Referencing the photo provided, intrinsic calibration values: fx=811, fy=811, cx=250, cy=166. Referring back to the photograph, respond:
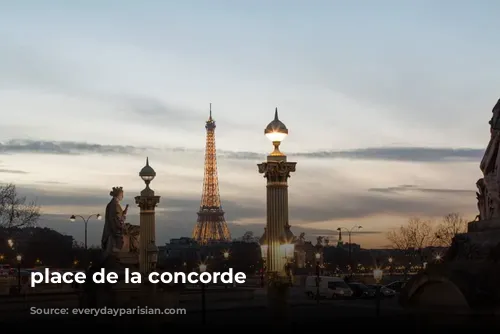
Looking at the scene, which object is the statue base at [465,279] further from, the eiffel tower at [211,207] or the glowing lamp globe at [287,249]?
the eiffel tower at [211,207]

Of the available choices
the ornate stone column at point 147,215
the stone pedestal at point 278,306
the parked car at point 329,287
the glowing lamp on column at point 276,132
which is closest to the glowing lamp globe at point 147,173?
the ornate stone column at point 147,215

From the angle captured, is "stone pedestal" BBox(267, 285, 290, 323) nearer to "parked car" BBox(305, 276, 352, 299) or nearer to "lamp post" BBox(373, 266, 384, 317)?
"lamp post" BBox(373, 266, 384, 317)

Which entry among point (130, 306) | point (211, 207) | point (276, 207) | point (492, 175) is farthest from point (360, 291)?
point (211, 207)

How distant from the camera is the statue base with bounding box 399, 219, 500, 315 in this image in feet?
49.4

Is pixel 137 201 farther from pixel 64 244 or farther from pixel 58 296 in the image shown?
pixel 64 244

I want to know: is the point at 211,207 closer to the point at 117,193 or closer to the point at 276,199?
the point at 117,193

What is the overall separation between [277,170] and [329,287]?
55.1 ft

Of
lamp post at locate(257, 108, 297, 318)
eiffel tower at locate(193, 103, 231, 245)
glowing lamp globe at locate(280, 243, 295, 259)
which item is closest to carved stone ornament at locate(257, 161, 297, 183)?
lamp post at locate(257, 108, 297, 318)

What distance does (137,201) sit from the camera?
48.3 meters

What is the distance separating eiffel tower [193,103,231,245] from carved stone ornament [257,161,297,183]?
135 m

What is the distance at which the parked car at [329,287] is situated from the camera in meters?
40.2

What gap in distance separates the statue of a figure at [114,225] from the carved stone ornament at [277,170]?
7145 mm

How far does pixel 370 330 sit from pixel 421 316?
4.21 feet

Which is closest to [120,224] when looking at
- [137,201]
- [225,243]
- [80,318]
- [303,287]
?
[80,318]
